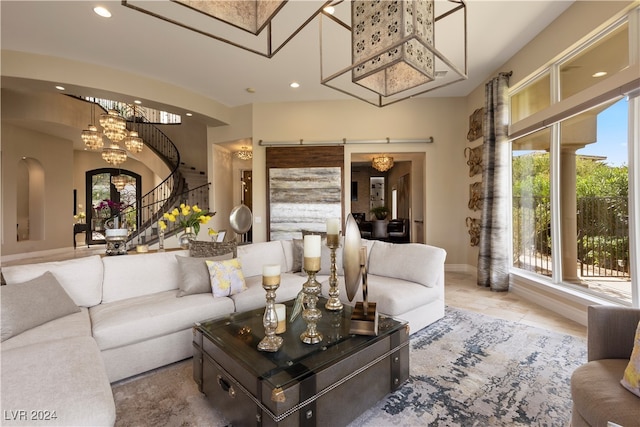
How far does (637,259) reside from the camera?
2480 millimetres

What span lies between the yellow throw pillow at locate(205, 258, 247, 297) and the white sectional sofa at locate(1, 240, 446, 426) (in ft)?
0.24

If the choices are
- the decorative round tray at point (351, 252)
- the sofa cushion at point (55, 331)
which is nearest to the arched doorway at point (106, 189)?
the sofa cushion at point (55, 331)

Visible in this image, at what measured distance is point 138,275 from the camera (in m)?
2.60

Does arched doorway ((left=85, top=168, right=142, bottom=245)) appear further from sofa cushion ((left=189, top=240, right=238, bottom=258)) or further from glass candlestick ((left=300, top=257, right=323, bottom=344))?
glass candlestick ((left=300, top=257, right=323, bottom=344))

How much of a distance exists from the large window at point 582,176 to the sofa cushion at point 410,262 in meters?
1.63

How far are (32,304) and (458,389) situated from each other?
2.97 meters

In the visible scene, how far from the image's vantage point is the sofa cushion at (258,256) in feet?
10.8

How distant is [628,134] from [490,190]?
5.90 ft

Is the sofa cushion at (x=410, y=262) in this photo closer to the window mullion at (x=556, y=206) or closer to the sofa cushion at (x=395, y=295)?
the sofa cushion at (x=395, y=295)

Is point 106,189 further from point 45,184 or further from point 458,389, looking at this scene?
point 458,389

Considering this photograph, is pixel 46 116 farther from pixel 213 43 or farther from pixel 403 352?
pixel 403 352

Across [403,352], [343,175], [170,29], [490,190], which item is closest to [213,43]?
[170,29]

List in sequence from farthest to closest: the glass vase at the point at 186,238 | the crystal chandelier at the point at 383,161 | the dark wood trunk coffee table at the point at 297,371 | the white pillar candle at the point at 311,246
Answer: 1. the crystal chandelier at the point at 383,161
2. the glass vase at the point at 186,238
3. the white pillar candle at the point at 311,246
4. the dark wood trunk coffee table at the point at 297,371

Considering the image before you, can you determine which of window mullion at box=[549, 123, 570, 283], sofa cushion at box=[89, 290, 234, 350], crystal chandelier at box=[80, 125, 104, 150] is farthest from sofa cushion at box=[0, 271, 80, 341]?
crystal chandelier at box=[80, 125, 104, 150]
